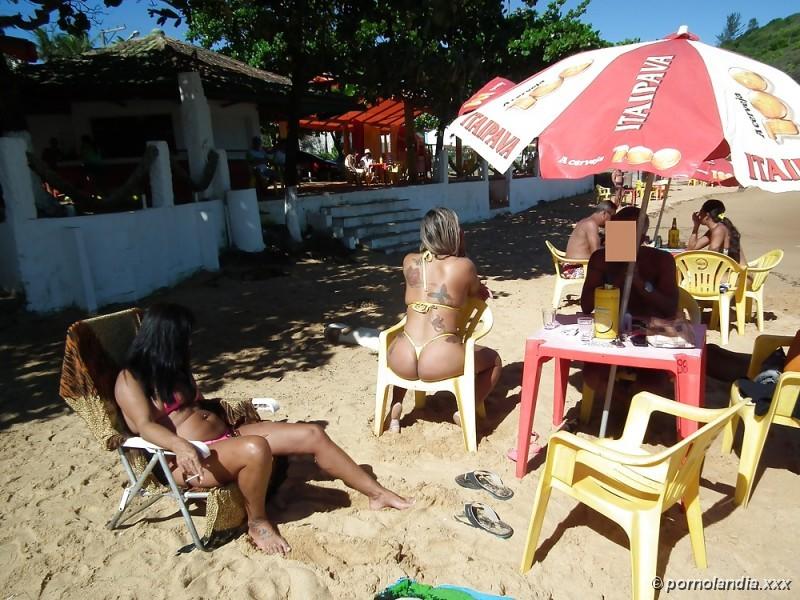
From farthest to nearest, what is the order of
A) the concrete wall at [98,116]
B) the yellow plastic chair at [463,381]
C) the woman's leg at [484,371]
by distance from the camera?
the concrete wall at [98,116], the woman's leg at [484,371], the yellow plastic chair at [463,381]

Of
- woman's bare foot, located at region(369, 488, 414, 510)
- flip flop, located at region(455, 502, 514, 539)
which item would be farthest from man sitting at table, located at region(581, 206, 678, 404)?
woman's bare foot, located at region(369, 488, 414, 510)

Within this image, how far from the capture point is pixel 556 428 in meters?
3.94

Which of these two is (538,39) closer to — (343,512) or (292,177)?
(292,177)

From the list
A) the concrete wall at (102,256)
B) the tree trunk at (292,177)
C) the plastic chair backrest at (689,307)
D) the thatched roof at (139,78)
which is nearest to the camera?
the plastic chair backrest at (689,307)

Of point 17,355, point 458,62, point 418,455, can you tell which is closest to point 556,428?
point 418,455

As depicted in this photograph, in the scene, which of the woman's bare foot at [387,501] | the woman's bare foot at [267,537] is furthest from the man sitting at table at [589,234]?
the woman's bare foot at [267,537]

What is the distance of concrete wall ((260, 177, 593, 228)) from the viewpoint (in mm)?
11406

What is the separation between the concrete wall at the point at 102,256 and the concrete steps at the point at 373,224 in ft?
11.2

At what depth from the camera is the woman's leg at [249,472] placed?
269 centimetres

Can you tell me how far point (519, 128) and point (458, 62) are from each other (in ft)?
38.5

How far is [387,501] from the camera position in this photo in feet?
9.99

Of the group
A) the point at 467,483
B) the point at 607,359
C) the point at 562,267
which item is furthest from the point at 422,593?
the point at 562,267

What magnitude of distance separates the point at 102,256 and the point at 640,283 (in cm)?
617

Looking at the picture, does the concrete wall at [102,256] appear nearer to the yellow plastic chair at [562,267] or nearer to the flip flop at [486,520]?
the yellow plastic chair at [562,267]
